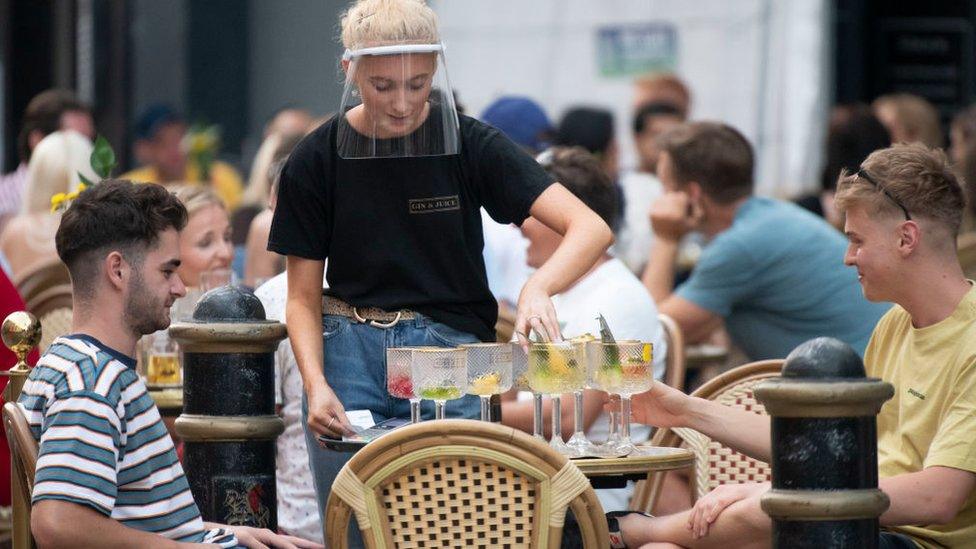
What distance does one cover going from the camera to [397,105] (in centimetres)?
398

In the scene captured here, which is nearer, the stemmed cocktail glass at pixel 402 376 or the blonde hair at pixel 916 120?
the stemmed cocktail glass at pixel 402 376

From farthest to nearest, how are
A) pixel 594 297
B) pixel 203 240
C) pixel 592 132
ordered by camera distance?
pixel 592 132 < pixel 203 240 < pixel 594 297

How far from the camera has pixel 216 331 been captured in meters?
4.12

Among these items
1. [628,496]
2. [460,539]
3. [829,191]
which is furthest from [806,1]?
[460,539]

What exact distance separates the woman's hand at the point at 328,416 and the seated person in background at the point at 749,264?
2803mm

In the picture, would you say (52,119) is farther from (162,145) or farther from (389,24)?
(389,24)

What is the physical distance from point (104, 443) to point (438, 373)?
0.77m

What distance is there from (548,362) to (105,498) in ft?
3.27

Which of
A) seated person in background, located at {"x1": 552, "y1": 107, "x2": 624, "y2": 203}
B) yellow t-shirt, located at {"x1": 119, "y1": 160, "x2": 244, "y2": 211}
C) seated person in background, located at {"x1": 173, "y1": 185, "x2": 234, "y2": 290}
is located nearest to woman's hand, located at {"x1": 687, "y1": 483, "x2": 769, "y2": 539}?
seated person in background, located at {"x1": 173, "y1": 185, "x2": 234, "y2": 290}

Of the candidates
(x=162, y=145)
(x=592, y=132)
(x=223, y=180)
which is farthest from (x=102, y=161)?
(x=223, y=180)

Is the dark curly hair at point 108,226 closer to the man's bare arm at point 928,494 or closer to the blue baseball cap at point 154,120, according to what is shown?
the man's bare arm at point 928,494

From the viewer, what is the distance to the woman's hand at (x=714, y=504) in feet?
13.1

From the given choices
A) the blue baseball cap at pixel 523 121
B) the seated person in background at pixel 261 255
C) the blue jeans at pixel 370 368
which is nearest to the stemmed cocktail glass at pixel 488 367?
the blue jeans at pixel 370 368

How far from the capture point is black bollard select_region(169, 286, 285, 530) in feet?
13.6
